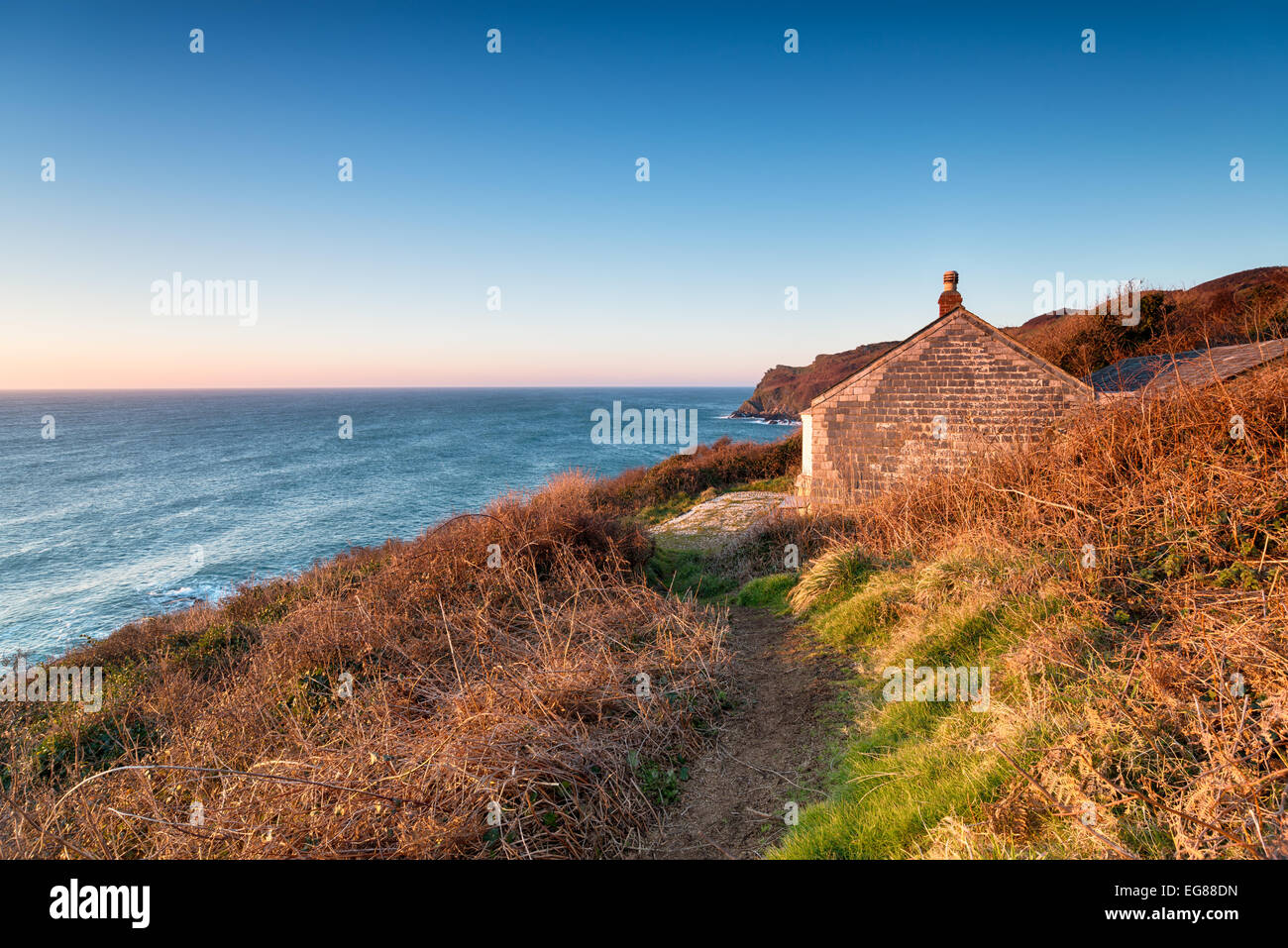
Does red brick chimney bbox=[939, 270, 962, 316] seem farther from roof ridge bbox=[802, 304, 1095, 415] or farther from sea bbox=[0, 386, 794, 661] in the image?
sea bbox=[0, 386, 794, 661]

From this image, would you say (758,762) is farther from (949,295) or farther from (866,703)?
(949,295)

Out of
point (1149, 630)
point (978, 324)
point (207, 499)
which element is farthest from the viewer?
point (207, 499)

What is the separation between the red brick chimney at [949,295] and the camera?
1741 centimetres

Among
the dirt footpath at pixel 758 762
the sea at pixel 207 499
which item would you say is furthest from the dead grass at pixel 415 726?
the sea at pixel 207 499

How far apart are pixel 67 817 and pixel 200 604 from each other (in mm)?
14690

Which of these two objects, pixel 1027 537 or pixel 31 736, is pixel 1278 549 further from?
pixel 31 736

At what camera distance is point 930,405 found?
53.8 ft

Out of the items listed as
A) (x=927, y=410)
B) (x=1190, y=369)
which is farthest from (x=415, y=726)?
(x=1190, y=369)

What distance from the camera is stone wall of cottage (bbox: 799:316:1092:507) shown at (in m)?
15.5

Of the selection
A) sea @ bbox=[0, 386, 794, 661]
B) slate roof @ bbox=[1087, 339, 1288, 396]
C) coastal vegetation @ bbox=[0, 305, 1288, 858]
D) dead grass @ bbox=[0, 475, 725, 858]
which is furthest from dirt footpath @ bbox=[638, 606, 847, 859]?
sea @ bbox=[0, 386, 794, 661]

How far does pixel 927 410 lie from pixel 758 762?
14.0m

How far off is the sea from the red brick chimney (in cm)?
1399
